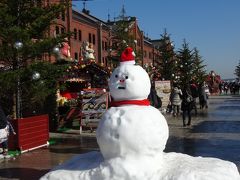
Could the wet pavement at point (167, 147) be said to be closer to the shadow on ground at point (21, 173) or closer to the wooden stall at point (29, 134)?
the shadow on ground at point (21, 173)

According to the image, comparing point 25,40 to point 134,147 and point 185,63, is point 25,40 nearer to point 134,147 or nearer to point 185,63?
point 134,147

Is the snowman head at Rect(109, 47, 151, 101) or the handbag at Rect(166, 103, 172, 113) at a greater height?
the snowman head at Rect(109, 47, 151, 101)

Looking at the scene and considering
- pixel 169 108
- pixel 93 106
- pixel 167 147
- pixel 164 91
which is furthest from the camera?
pixel 164 91

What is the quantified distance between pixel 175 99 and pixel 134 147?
16533 mm

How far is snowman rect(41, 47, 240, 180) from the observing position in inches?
239

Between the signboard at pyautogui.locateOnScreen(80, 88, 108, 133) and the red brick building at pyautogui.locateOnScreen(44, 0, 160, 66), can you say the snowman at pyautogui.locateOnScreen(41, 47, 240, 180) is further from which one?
the red brick building at pyautogui.locateOnScreen(44, 0, 160, 66)

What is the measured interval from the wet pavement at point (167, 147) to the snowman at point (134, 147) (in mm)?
3623

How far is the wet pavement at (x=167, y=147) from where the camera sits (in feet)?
34.1

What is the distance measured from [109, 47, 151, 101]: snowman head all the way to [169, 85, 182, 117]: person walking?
15230mm

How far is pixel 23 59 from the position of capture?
1424cm

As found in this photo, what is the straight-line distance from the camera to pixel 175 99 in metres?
22.5

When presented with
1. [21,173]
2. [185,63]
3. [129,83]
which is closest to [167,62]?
[185,63]

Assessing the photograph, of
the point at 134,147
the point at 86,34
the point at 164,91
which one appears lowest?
the point at 134,147

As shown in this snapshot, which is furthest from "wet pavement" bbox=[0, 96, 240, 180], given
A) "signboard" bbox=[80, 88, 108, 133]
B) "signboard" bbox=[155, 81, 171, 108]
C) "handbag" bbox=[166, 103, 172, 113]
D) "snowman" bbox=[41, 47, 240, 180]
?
"signboard" bbox=[155, 81, 171, 108]
